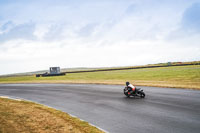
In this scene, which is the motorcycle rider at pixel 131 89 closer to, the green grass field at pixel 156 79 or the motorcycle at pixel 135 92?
the motorcycle at pixel 135 92

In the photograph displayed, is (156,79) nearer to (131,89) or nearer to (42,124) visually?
(131,89)

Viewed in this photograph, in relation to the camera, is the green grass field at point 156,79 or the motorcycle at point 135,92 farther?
the green grass field at point 156,79

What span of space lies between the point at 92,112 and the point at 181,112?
15.6 ft

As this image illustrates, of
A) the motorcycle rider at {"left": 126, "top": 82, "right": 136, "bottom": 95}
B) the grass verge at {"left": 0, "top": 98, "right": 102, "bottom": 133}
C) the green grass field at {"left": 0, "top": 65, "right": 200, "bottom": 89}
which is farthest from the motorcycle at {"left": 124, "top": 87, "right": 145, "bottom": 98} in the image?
the grass verge at {"left": 0, "top": 98, "right": 102, "bottom": 133}

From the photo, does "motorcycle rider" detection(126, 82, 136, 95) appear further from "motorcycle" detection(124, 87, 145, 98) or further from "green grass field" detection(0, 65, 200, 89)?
"green grass field" detection(0, 65, 200, 89)

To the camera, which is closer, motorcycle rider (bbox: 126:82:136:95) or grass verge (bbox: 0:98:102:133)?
grass verge (bbox: 0:98:102:133)

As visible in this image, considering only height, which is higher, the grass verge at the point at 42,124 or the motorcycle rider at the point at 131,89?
the motorcycle rider at the point at 131,89

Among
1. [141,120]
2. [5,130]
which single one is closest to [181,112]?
[141,120]

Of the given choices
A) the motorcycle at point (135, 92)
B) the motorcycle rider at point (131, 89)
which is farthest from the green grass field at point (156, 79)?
the motorcycle rider at point (131, 89)

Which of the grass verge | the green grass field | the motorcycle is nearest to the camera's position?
the grass verge

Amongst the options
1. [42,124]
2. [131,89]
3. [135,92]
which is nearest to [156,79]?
[135,92]

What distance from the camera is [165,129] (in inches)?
254

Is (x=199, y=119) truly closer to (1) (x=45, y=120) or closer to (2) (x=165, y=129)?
(2) (x=165, y=129)

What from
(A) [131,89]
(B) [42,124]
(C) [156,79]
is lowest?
(B) [42,124]
